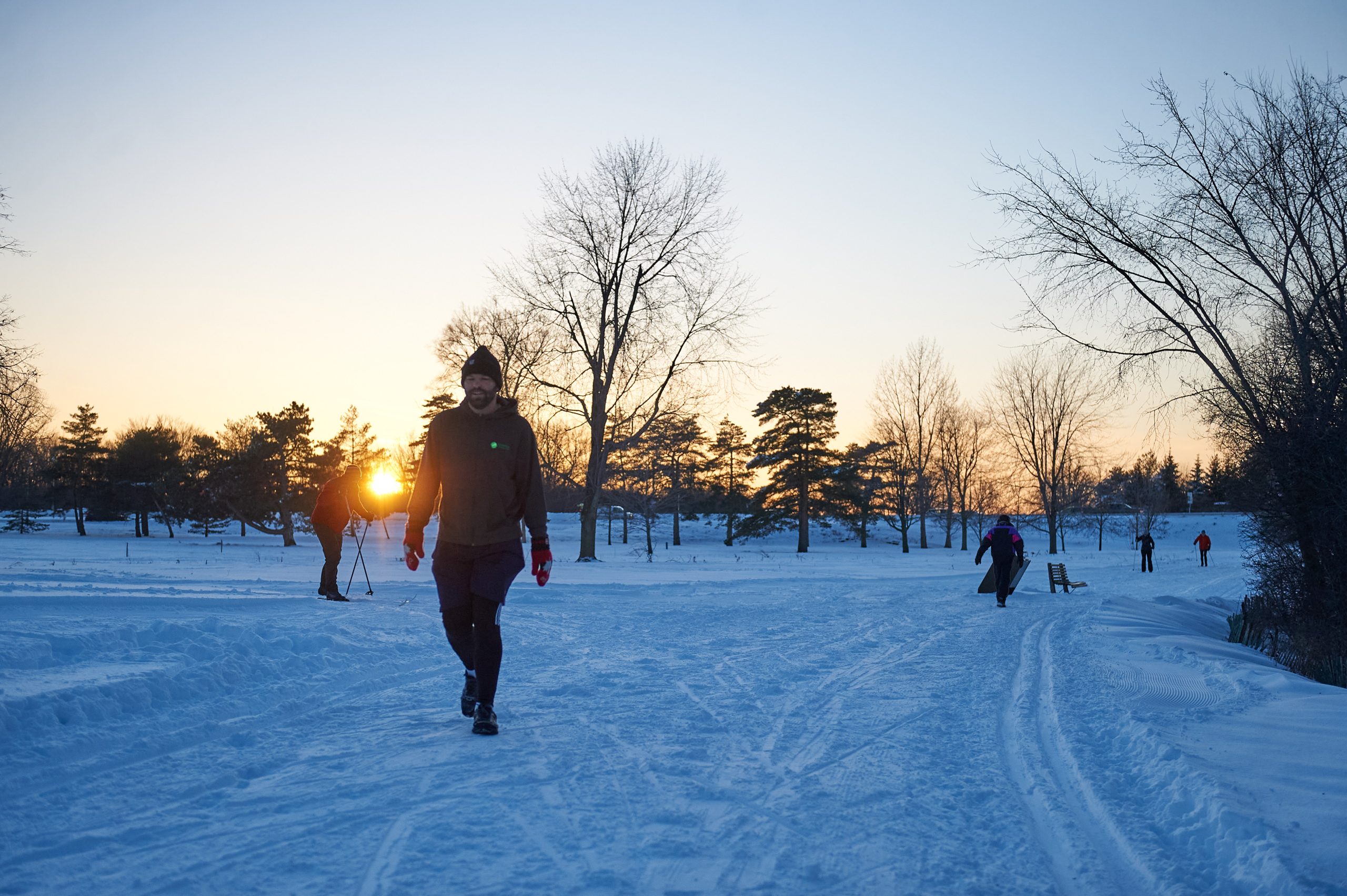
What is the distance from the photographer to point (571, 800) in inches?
140

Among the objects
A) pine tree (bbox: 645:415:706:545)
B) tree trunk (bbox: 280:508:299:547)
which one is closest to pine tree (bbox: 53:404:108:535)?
tree trunk (bbox: 280:508:299:547)

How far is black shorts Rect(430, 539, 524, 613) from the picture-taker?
4.82 m

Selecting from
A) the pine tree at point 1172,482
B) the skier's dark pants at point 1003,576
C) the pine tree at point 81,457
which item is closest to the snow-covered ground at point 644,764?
the skier's dark pants at point 1003,576

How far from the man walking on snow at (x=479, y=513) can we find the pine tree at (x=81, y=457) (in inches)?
2395

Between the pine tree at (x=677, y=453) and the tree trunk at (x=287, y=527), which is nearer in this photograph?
the pine tree at (x=677, y=453)

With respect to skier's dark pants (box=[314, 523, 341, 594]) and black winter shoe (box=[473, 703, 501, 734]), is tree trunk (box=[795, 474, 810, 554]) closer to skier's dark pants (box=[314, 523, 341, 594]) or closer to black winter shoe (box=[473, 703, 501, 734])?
skier's dark pants (box=[314, 523, 341, 594])

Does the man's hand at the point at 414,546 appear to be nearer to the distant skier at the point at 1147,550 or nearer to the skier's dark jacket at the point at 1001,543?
the skier's dark jacket at the point at 1001,543

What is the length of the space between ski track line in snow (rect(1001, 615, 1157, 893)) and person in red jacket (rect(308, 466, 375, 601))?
9.76 meters

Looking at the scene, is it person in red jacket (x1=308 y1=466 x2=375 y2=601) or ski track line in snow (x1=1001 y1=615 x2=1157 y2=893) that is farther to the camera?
person in red jacket (x1=308 y1=466 x2=375 y2=601)

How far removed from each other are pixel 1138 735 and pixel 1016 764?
1045mm

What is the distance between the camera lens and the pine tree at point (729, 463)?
217ft

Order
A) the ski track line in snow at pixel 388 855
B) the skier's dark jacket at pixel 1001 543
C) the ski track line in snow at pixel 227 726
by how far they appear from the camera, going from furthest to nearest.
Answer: the skier's dark jacket at pixel 1001 543, the ski track line in snow at pixel 227 726, the ski track line in snow at pixel 388 855

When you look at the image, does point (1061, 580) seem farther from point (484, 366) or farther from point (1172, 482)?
point (1172, 482)

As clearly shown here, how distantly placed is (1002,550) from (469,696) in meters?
13.0
